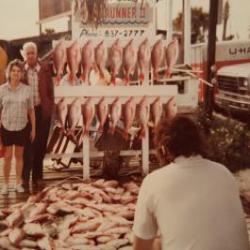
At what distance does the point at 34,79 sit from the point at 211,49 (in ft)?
3.13

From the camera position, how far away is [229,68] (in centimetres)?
310

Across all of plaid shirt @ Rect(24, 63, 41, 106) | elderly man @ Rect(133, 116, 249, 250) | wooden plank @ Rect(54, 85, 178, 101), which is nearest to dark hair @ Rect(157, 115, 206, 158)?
elderly man @ Rect(133, 116, 249, 250)

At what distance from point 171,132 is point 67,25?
103 centimetres

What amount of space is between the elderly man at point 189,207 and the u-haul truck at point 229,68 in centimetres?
102

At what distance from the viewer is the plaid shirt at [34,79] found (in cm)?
276

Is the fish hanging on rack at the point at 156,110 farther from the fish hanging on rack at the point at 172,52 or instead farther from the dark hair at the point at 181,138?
the dark hair at the point at 181,138

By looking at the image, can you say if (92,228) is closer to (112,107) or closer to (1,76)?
(112,107)

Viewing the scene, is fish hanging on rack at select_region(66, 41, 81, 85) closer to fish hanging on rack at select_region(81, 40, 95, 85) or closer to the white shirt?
fish hanging on rack at select_region(81, 40, 95, 85)

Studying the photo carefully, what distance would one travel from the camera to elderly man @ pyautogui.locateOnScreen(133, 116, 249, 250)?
193 cm

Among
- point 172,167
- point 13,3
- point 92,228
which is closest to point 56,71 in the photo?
point 13,3

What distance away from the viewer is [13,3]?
2.78 metres

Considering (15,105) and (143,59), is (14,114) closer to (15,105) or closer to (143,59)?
(15,105)

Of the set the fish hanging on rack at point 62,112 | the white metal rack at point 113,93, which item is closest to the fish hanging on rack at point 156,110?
the white metal rack at point 113,93

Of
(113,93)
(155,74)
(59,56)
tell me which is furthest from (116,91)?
(59,56)
